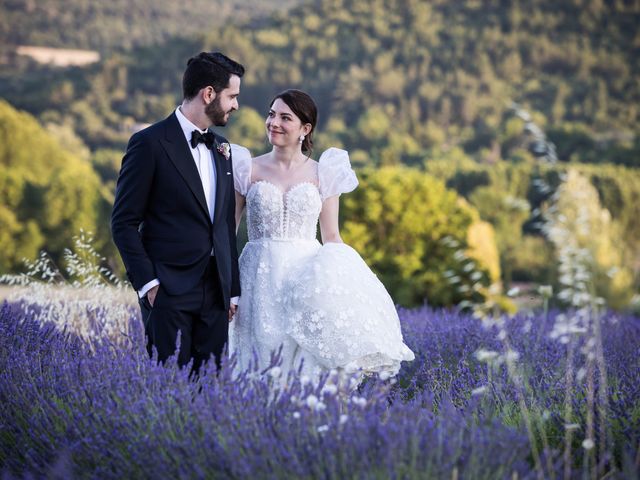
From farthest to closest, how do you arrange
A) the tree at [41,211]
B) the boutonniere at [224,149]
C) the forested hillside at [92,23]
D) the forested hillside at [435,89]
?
the forested hillside at [92,23] < the forested hillside at [435,89] < the tree at [41,211] < the boutonniere at [224,149]

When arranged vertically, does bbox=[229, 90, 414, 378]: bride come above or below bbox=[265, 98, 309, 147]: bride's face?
below

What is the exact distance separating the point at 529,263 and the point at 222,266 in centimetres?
3660

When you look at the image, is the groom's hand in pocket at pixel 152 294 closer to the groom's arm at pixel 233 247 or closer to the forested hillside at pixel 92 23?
the groom's arm at pixel 233 247

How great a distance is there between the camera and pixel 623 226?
1718 inches

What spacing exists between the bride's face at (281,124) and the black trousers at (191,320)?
786 millimetres

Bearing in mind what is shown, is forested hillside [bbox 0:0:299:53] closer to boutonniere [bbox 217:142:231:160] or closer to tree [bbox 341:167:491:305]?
tree [bbox 341:167:491:305]

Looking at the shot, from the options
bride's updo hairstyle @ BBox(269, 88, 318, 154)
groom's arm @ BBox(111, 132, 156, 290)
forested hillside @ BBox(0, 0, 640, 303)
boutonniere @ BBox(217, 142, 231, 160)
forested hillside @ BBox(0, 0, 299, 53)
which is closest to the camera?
groom's arm @ BBox(111, 132, 156, 290)

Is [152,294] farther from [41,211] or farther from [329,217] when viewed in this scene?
[41,211]

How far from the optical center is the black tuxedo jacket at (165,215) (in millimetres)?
3160

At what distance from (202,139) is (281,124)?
537mm

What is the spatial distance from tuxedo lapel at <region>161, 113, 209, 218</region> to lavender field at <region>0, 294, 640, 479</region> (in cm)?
74

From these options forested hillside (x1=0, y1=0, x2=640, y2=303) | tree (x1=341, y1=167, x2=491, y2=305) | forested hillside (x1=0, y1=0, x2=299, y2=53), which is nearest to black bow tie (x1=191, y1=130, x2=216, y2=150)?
tree (x1=341, y1=167, x2=491, y2=305)

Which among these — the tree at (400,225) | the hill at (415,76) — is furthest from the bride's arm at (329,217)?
the hill at (415,76)

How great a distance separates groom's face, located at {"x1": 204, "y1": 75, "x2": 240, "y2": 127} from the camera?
132 inches
